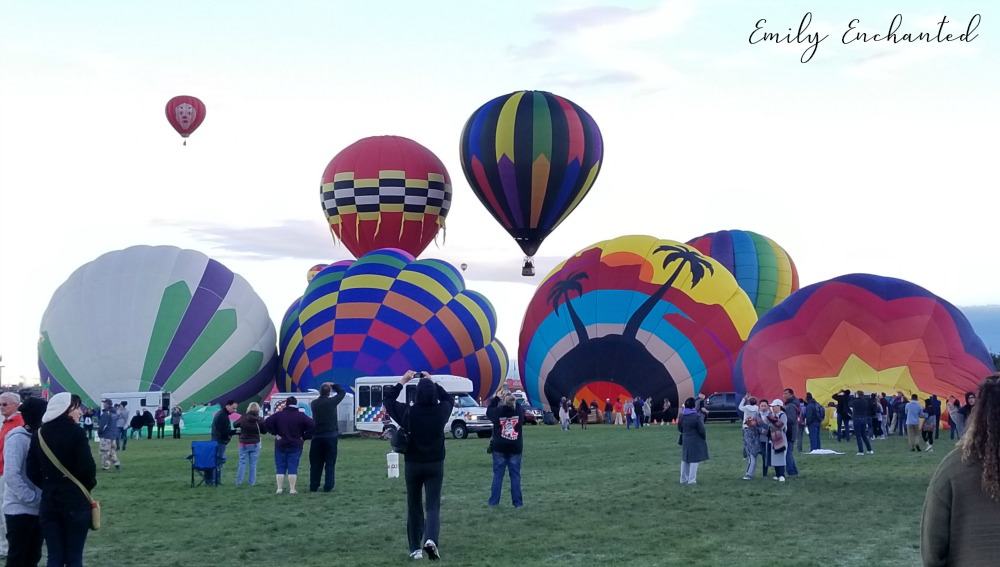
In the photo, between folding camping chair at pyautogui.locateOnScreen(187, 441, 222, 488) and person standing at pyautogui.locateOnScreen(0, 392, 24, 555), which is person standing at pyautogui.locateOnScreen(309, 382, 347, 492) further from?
person standing at pyautogui.locateOnScreen(0, 392, 24, 555)

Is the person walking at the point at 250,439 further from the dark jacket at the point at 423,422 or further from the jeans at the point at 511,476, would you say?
the dark jacket at the point at 423,422

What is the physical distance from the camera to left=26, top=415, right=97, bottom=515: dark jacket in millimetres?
7727

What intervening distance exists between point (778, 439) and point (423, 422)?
350 inches

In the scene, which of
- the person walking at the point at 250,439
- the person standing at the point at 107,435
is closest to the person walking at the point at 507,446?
the person walking at the point at 250,439

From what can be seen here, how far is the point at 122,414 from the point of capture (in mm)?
30125

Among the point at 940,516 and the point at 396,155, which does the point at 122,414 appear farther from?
the point at 940,516

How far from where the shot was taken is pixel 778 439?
17531 mm

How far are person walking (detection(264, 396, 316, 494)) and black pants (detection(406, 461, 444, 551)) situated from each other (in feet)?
19.2

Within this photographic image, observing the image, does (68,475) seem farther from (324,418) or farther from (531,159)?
(531,159)

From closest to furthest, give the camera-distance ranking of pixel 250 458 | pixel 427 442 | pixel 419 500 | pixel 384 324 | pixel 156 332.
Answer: pixel 427 442
pixel 419 500
pixel 250 458
pixel 384 324
pixel 156 332

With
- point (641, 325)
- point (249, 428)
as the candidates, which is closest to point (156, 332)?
point (641, 325)

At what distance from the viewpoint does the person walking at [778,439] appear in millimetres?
17484

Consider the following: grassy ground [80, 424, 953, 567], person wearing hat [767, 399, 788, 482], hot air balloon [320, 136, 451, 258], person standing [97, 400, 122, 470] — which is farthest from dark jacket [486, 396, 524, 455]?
hot air balloon [320, 136, 451, 258]

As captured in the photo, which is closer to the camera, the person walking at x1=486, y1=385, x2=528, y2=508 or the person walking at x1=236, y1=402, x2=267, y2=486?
the person walking at x1=486, y1=385, x2=528, y2=508
